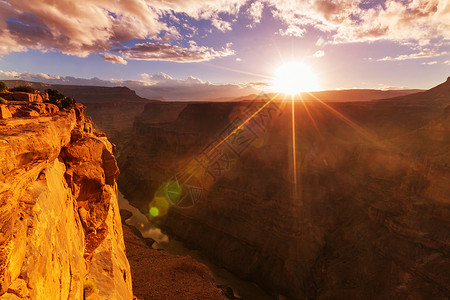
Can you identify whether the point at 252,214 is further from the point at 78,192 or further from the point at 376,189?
the point at 78,192

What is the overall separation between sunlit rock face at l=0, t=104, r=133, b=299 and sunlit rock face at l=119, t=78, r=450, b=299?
2042 cm

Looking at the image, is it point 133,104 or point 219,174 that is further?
point 133,104

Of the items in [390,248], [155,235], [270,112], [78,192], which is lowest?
[155,235]

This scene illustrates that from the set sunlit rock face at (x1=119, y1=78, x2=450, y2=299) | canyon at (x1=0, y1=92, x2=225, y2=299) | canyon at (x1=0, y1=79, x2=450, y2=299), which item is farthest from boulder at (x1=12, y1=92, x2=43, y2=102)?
sunlit rock face at (x1=119, y1=78, x2=450, y2=299)

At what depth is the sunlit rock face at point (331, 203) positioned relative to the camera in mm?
19297

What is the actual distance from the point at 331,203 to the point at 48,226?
1088 inches

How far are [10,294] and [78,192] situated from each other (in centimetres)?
584

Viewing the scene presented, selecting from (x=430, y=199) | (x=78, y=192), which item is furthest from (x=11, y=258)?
(x=430, y=199)

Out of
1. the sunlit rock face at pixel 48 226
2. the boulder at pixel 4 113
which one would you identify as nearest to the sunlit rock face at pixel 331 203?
the sunlit rock face at pixel 48 226

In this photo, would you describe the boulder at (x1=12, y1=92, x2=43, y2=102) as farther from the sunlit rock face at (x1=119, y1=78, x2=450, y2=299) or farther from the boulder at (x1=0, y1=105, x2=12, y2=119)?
the sunlit rock face at (x1=119, y1=78, x2=450, y2=299)

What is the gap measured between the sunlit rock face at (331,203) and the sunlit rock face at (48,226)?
67.0 feet

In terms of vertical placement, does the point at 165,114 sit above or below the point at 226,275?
above

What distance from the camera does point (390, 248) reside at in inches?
786

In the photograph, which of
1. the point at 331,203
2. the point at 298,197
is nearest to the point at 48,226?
the point at 298,197
